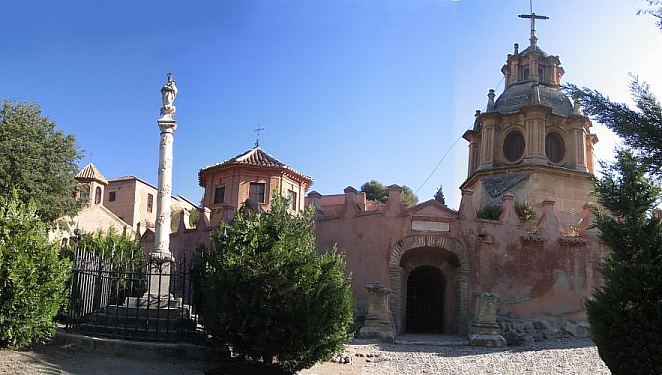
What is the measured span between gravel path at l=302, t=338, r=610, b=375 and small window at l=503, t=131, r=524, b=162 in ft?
48.3

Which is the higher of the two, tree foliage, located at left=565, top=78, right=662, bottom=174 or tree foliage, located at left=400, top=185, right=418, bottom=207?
tree foliage, located at left=400, top=185, right=418, bottom=207

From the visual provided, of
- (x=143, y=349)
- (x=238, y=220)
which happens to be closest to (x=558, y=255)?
(x=238, y=220)

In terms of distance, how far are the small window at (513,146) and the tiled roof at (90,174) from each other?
3196cm

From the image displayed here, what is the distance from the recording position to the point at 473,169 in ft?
114

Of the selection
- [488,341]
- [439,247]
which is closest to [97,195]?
[439,247]

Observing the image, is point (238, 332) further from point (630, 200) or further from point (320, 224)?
point (320, 224)

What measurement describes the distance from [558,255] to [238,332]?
16.4 meters

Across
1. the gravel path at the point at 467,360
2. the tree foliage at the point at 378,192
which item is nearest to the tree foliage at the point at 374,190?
the tree foliage at the point at 378,192

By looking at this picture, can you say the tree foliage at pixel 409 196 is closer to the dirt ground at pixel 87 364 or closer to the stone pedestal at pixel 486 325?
the stone pedestal at pixel 486 325

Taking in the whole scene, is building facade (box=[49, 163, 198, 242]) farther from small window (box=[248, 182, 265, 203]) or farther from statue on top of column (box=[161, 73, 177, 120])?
statue on top of column (box=[161, 73, 177, 120])

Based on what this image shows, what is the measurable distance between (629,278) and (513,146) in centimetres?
2321

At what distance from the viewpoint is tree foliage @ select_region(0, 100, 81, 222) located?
2791 cm

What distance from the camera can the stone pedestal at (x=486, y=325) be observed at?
18812 millimetres

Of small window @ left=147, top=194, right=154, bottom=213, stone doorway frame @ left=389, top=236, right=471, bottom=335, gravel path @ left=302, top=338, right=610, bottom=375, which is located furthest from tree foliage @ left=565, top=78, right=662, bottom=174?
small window @ left=147, top=194, right=154, bottom=213
